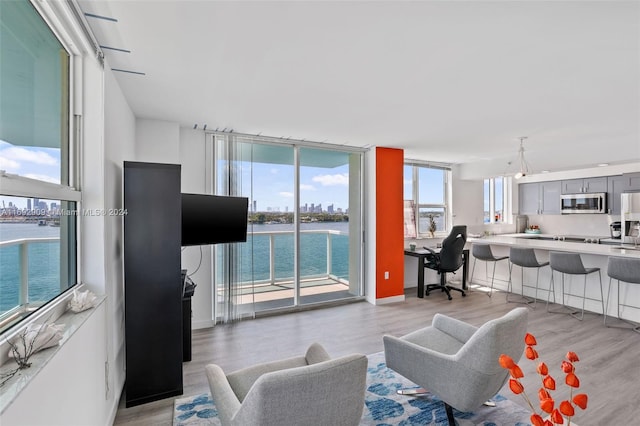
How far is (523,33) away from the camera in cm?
179

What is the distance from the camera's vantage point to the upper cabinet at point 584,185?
6.07m

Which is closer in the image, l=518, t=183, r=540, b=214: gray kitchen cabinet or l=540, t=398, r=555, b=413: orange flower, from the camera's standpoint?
l=540, t=398, r=555, b=413: orange flower

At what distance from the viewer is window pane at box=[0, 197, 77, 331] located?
114 cm

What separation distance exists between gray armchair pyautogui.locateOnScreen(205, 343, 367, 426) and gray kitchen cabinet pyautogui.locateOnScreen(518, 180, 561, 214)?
24.0ft

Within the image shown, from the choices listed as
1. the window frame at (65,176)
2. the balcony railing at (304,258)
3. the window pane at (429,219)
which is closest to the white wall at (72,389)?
the window frame at (65,176)

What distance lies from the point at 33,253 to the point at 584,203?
318 inches

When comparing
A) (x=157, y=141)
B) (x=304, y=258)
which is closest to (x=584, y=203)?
(x=304, y=258)

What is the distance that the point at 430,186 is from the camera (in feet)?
20.7

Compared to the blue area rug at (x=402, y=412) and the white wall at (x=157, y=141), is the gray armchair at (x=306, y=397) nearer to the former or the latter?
the blue area rug at (x=402, y=412)

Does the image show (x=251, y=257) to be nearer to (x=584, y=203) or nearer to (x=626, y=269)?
(x=626, y=269)

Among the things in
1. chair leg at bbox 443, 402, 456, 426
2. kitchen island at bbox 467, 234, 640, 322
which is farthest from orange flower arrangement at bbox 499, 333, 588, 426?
kitchen island at bbox 467, 234, 640, 322

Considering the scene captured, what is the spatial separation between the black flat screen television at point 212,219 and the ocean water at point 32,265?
1375 millimetres

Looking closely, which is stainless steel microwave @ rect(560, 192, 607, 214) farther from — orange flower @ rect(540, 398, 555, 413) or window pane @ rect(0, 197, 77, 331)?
window pane @ rect(0, 197, 77, 331)

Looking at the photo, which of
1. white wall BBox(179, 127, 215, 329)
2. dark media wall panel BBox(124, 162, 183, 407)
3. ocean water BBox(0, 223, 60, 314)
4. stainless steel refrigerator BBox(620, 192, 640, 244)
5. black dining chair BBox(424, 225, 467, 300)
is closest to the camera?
ocean water BBox(0, 223, 60, 314)
